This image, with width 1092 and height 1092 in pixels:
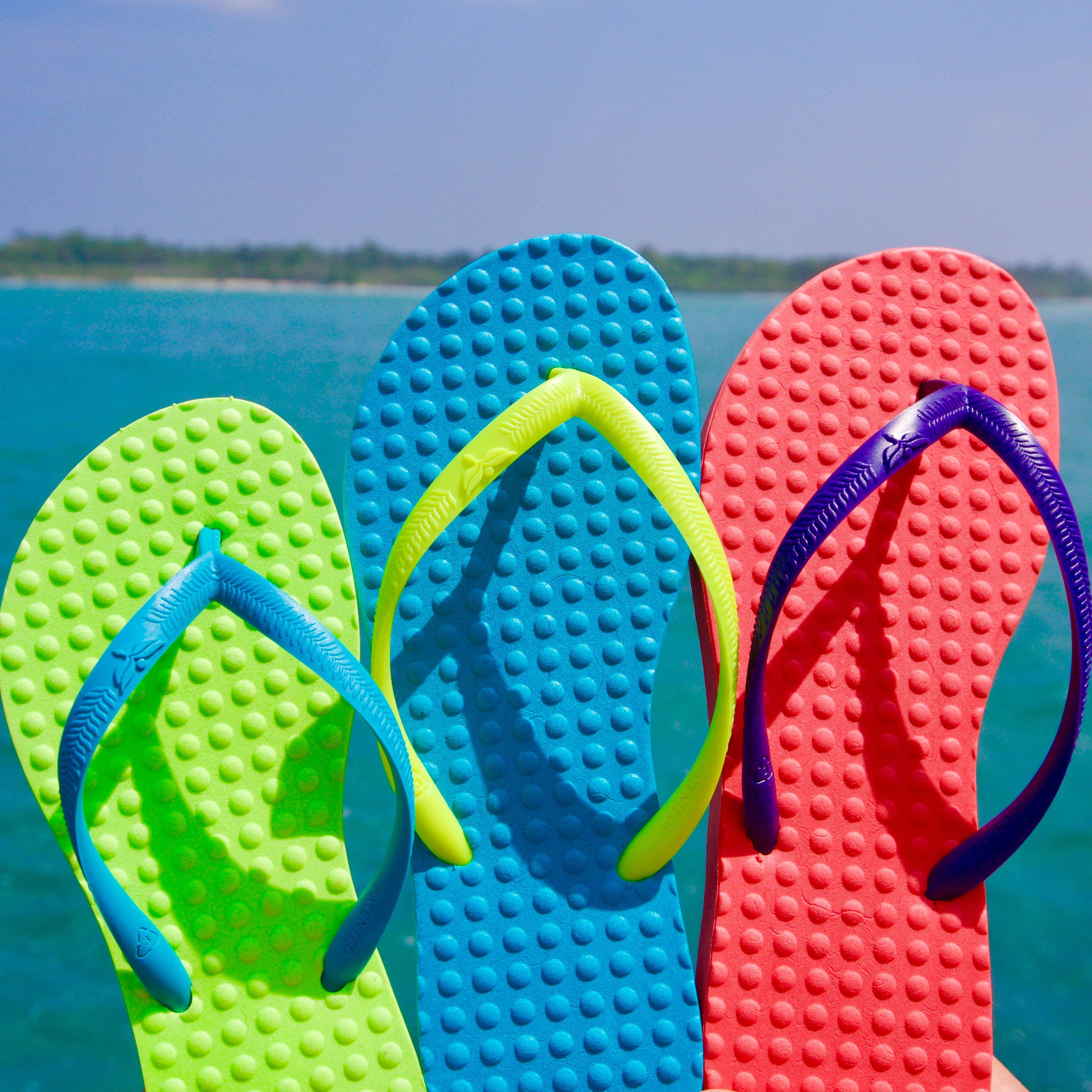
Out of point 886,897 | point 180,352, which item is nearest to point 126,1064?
point 886,897

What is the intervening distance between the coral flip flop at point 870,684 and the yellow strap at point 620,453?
0.11m

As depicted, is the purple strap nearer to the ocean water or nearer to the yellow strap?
the yellow strap

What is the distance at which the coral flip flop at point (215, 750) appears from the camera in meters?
0.73

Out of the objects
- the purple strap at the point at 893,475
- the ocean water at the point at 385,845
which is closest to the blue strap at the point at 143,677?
the purple strap at the point at 893,475

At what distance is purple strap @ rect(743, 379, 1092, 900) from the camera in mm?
672

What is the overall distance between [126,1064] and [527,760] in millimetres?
1564

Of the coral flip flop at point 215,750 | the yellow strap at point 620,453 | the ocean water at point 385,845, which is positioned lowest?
the ocean water at point 385,845

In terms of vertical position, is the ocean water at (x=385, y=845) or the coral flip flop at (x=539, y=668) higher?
the coral flip flop at (x=539, y=668)

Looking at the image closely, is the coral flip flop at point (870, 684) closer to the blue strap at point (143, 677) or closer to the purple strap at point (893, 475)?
the purple strap at point (893, 475)

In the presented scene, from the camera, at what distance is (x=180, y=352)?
8.84m

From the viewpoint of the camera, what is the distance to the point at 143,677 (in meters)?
0.64

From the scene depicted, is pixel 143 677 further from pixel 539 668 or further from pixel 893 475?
pixel 893 475

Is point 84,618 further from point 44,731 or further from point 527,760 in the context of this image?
point 527,760

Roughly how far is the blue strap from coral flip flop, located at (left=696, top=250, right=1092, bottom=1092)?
0.31m
